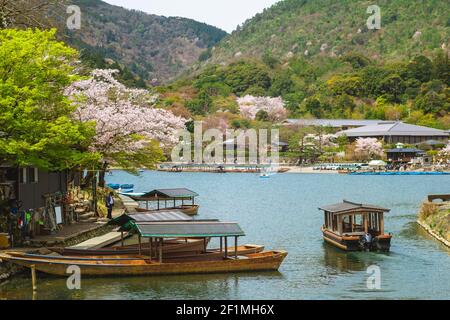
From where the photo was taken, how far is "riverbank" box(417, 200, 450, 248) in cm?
3962

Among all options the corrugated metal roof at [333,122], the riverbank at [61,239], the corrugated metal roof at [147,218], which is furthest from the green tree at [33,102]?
the corrugated metal roof at [333,122]

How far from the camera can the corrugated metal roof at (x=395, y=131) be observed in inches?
5714

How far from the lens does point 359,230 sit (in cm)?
3784

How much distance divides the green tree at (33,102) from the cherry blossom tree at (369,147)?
4488 inches

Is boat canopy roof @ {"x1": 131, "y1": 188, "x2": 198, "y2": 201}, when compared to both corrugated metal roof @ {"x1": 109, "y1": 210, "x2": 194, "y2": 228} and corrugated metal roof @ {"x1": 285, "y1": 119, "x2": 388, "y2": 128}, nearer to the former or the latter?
corrugated metal roof @ {"x1": 109, "y1": 210, "x2": 194, "y2": 228}

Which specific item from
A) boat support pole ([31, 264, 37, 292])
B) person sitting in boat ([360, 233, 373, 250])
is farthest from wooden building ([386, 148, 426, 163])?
boat support pole ([31, 264, 37, 292])

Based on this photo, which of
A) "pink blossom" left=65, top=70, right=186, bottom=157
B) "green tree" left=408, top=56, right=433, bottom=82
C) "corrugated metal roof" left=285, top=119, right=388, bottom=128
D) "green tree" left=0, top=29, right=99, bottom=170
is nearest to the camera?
"green tree" left=0, top=29, right=99, bottom=170

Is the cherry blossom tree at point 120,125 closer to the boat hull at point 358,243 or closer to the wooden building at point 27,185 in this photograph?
the wooden building at point 27,185

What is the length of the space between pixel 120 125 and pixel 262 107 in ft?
434

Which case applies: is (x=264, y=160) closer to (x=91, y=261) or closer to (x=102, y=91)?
(x=102, y=91)

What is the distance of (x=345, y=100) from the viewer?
17688cm

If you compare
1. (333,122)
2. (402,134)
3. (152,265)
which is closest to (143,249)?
(152,265)

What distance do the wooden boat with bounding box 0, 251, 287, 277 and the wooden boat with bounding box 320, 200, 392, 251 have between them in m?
6.42

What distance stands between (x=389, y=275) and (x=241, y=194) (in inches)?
1981
